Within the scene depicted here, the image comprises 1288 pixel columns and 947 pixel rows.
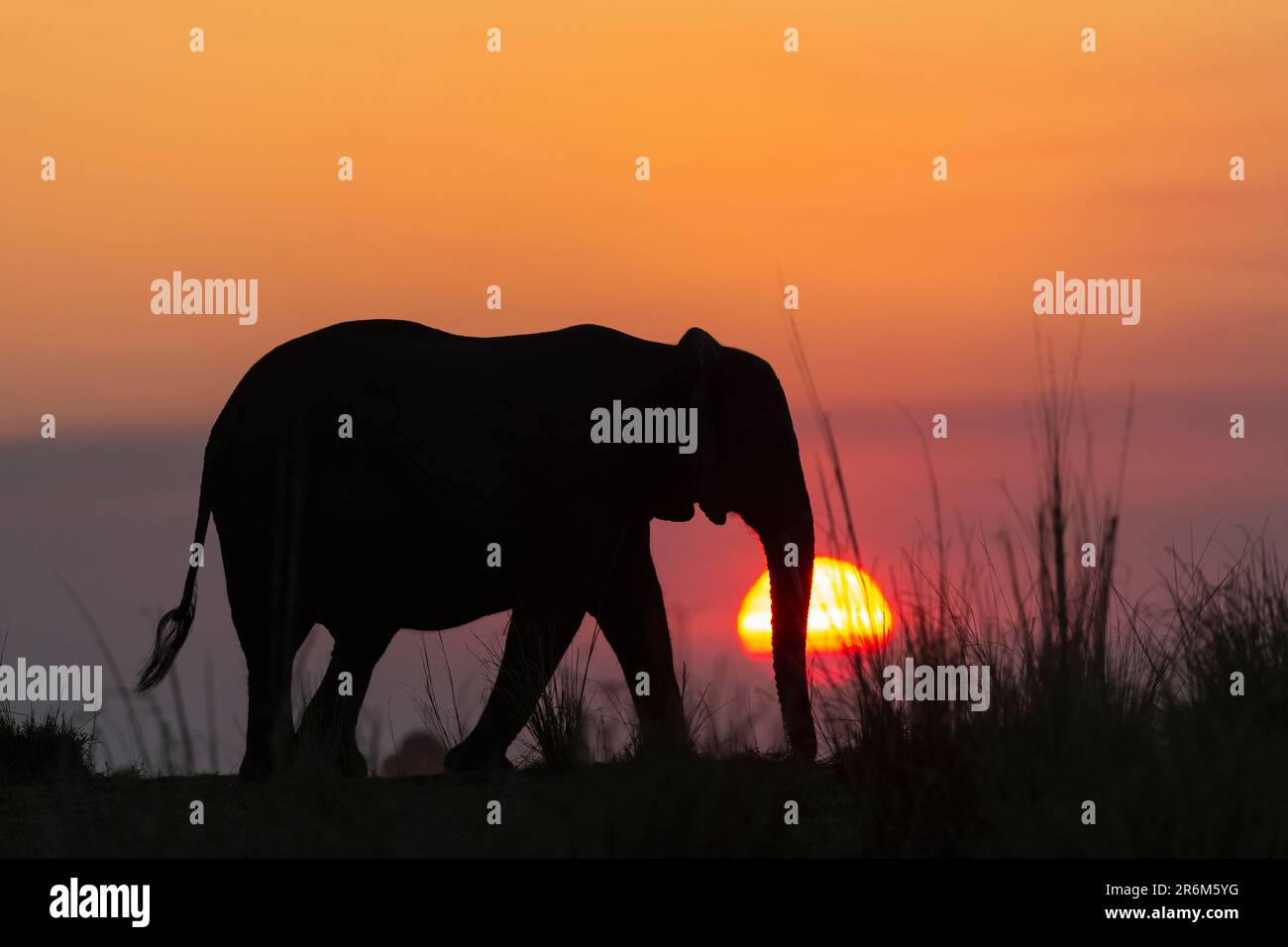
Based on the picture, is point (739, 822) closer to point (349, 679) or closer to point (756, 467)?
point (349, 679)

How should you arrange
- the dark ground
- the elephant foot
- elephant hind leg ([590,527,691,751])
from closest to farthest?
the dark ground
the elephant foot
elephant hind leg ([590,527,691,751])

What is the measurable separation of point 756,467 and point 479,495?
5.26ft

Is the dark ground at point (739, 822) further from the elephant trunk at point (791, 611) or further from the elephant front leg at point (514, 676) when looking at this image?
the elephant trunk at point (791, 611)

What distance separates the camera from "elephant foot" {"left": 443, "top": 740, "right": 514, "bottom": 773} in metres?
9.71

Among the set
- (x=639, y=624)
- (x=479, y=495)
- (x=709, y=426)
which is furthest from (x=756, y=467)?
(x=479, y=495)

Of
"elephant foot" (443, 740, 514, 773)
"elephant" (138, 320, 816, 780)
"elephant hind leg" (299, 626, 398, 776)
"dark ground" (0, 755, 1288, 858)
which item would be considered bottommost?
"dark ground" (0, 755, 1288, 858)

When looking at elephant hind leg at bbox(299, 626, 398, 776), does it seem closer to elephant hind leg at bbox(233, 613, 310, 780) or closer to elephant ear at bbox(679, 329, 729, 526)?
elephant hind leg at bbox(233, 613, 310, 780)

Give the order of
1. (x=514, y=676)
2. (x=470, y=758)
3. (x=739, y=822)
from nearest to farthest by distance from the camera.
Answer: (x=739, y=822) → (x=514, y=676) → (x=470, y=758)

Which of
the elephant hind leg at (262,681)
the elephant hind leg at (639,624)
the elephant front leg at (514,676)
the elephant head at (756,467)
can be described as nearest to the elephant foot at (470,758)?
the elephant front leg at (514,676)

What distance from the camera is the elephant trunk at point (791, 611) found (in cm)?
1001

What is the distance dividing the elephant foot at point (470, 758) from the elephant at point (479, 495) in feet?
0.04

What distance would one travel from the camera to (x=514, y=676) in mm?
9609

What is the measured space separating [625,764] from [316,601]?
3.42 metres

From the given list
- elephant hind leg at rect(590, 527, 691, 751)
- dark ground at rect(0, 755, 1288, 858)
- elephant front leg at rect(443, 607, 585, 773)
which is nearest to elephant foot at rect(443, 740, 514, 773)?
elephant front leg at rect(443, 607, 585, 773)
